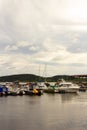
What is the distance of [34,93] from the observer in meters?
118

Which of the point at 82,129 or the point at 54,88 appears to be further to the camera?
the point at 54,88

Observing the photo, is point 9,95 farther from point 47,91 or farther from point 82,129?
point 82,129

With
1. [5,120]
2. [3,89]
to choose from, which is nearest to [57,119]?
[5,120]

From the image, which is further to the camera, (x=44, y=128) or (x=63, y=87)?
(x=63, y=87)

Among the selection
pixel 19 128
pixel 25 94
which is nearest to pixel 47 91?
pixel 25 94

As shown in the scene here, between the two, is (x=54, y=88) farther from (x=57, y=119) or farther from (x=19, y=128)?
(x=19, y=128)

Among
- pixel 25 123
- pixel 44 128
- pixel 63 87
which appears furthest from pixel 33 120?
pixel 63 87

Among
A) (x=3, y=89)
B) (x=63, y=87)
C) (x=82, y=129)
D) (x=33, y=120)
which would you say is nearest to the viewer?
(x=82, y=129)

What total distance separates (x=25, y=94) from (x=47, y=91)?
2111 centimetres

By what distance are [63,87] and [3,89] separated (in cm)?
3361

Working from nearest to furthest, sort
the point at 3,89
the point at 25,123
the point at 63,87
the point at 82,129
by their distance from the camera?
1. the point at 82,129
2. the point at 25,123
3. the point at 3,89
4. the point at 63,87

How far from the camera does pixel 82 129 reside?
1660 inches

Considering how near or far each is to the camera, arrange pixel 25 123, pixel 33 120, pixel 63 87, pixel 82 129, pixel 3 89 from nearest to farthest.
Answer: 1. pixel 82 129
2. pixel 25 123
3. pixel 33 120
4. pixel 3 89
5. pixel 63 87

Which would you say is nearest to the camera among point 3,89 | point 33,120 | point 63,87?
point 33,120
